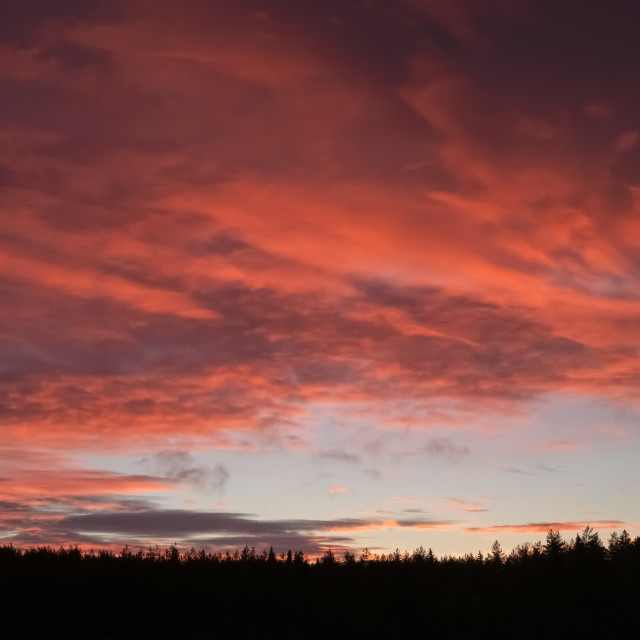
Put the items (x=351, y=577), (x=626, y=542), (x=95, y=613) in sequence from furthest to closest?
(x=626, y=542) → (x=351, y=577) → (x=95, y=613)

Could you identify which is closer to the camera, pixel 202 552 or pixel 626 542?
pixel 202 552

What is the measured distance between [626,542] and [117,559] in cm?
4571

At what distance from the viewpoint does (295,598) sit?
50.0 m

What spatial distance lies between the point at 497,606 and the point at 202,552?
20.8 meters

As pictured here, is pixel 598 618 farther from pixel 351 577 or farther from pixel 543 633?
pixel 351 577

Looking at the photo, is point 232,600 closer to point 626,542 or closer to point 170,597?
point 170,597

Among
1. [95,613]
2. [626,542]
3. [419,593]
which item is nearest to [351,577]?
[419,593]

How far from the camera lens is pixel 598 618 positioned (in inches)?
2044

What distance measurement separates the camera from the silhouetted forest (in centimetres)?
4572

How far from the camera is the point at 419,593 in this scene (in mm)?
52219

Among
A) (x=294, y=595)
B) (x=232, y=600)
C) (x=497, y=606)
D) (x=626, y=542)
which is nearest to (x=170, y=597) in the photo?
(x=232, y=600)

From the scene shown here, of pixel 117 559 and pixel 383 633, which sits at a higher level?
pixel 117 559

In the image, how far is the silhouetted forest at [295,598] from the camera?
1800 inches

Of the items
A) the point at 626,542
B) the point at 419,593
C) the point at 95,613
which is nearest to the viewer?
the point at 95,613
